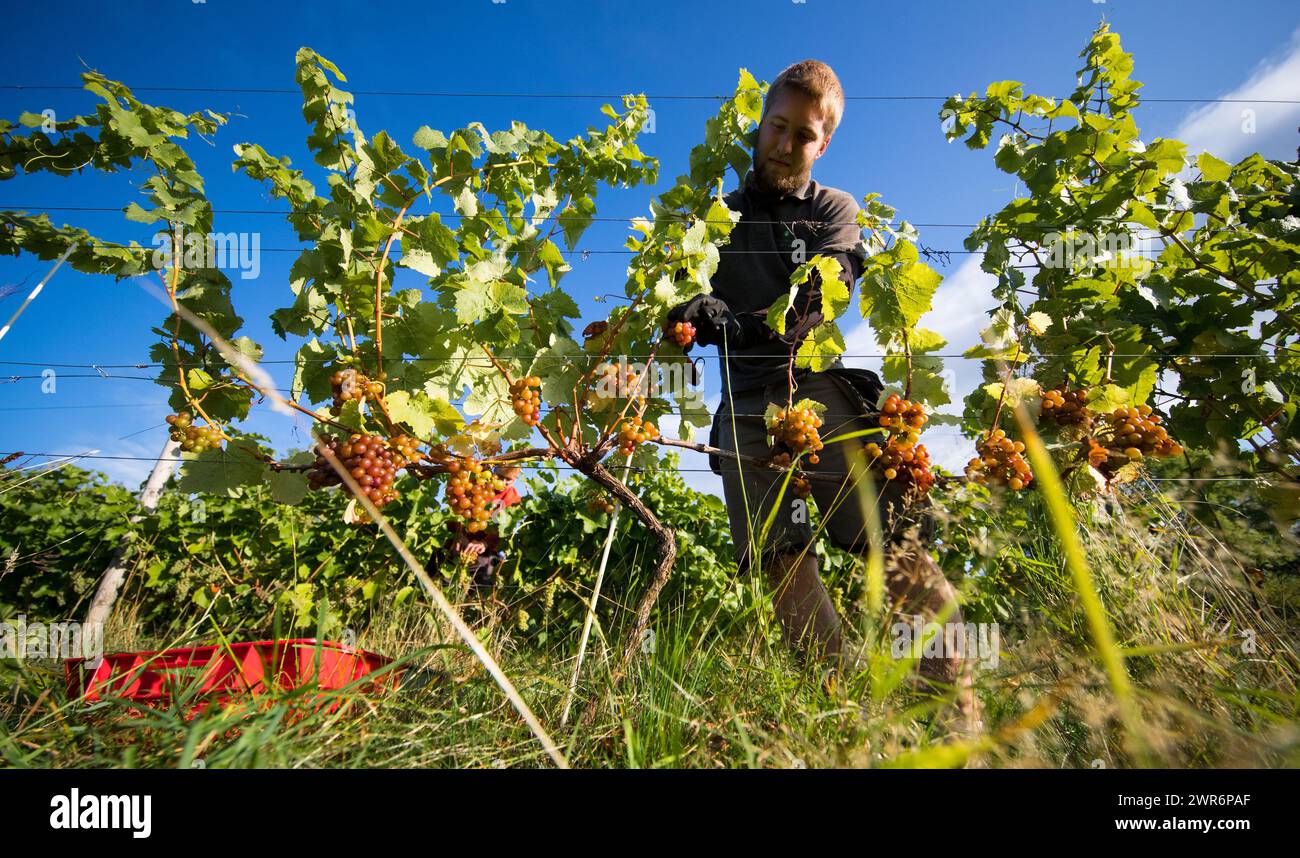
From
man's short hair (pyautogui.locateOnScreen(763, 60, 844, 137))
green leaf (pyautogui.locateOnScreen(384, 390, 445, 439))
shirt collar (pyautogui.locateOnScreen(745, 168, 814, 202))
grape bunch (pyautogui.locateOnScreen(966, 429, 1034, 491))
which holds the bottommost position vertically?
grape bunch (pyautogui.locateOnScreen(966, 429, 1034, 491))

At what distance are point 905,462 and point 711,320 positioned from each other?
2.25 ft

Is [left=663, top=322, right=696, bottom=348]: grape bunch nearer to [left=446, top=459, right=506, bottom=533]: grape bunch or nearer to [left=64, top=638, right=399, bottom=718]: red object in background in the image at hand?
[left=446, top=459, right=506, bottom=533]: grape bunch

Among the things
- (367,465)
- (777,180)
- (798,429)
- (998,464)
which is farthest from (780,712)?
(777,180)

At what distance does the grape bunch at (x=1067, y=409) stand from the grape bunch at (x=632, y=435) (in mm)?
1159

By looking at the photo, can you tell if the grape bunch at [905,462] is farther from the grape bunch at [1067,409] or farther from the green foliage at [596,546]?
the green foliage at [596,546]

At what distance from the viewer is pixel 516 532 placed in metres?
3.96

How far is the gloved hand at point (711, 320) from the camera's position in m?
1.77

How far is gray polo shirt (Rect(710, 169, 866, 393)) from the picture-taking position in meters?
2.08

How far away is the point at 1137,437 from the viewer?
1.67 metres

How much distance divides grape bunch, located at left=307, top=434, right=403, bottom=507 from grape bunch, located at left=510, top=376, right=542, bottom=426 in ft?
0.92

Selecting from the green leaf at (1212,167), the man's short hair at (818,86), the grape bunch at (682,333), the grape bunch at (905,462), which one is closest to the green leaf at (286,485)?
the grape bunch at (682,333)

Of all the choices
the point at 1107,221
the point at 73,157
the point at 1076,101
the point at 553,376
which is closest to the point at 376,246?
the point at 553,376

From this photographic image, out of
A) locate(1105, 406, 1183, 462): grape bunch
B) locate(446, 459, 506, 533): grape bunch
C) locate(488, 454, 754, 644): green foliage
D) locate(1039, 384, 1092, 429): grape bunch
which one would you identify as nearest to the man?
locate(1039, 384, 1092, 429): grape bunch

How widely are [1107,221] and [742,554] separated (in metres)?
1.70
